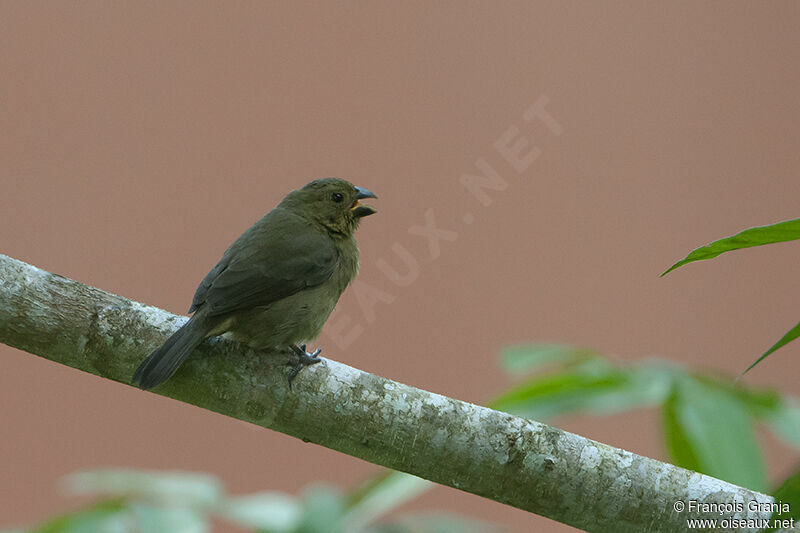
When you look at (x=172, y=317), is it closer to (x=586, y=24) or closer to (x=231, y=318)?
(x=231, y=318)

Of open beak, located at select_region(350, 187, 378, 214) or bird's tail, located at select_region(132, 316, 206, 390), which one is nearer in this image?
bird's tail, located at select_region(132, 316, 206, 390)

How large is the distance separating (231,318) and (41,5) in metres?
3.18

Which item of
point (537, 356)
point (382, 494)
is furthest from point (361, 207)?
point (382, 494)

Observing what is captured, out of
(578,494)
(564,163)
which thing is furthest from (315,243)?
(564,163)

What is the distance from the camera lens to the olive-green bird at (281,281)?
2.34 m

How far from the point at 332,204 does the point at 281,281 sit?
1.95 ft

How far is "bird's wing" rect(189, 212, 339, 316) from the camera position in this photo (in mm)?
2588

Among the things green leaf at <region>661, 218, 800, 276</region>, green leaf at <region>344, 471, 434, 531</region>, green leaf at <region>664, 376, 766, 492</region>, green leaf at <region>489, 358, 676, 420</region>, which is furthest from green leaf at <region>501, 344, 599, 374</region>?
green leaf at <region>661, 218, 800, 276</region>

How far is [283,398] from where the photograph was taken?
219cm

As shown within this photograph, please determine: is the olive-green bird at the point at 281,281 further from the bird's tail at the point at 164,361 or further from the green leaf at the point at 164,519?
the green leaf at the point at 164,519

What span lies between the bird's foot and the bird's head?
2.48ft

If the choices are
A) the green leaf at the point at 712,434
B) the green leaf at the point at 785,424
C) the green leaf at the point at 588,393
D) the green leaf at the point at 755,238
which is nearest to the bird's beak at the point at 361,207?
the green leaf at the point at 588,393

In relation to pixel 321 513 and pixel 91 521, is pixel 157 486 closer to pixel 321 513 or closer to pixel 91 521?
pixel 91 521

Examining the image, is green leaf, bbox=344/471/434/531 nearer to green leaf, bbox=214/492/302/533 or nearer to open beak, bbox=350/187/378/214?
green leaf, bbox=214/492/302/533
